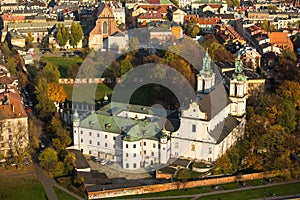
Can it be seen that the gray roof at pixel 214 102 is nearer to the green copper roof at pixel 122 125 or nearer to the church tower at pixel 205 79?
the church tower at pixel 205 79

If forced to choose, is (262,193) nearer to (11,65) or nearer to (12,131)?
(12,131)

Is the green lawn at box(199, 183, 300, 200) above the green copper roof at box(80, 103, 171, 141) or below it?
below

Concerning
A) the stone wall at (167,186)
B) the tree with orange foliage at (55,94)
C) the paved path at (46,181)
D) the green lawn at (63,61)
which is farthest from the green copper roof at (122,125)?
the green lawn at (63,61)

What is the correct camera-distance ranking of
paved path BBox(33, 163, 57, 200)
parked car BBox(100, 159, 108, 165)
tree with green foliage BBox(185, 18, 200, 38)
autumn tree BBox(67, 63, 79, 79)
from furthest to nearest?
tree with green foliage BBox(185, 18, 200, 38), autumn tree BBox(67, 63, 79, 79), parked car BBox(100, 159, 108, 165), paved path BBox(33, 163, 57, 200)

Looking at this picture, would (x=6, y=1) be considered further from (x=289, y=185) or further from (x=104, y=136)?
Result: (x=289, y=185)

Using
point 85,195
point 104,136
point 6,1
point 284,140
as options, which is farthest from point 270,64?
point 6,1

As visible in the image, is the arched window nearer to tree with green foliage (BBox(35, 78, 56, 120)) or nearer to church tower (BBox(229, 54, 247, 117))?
tree with green foliage (BBox(35, 78, 56, 120))

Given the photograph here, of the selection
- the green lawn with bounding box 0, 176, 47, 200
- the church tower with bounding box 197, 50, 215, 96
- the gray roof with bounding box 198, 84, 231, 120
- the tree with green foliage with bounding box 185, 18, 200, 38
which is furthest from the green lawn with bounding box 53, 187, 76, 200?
the tree with green foliage with bounding box 185, 18, 200, 38

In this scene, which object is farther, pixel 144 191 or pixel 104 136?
pixel 104 136
